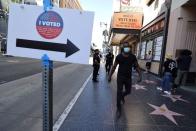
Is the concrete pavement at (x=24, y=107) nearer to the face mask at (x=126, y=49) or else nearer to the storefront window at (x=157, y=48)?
the face mask at (x=126, y=49)

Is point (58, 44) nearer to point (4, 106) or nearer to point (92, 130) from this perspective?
point (92, 130)

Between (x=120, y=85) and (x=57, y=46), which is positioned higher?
(x=57, y=46)

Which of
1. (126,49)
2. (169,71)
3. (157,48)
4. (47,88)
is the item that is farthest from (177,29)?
(47,88)

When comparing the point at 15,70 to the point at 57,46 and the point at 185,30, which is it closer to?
the point at 185,30

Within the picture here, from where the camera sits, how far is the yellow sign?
28.6 m

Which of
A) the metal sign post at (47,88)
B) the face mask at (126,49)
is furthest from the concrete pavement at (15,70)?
the metal sign post at (47,88)

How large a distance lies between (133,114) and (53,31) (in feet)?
16.9

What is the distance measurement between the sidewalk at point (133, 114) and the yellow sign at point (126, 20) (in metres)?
18.6

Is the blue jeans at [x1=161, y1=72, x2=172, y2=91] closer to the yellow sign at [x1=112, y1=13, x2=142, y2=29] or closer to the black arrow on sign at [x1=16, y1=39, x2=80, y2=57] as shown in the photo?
the black arrow on sign at [x1=16, y1=39, x2=80, y2=57]

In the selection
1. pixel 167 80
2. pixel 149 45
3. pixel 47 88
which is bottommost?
pixel 167 80

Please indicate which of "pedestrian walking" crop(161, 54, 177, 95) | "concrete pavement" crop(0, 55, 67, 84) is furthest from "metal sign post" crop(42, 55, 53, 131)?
"concrete pavement" crop(0, 55, 67, 84)

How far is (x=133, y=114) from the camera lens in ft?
25.1

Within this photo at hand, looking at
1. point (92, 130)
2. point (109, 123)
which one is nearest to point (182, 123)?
point (109, 123)

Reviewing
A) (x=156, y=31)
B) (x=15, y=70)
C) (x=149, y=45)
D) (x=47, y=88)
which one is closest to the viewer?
(x=47, y=88)
